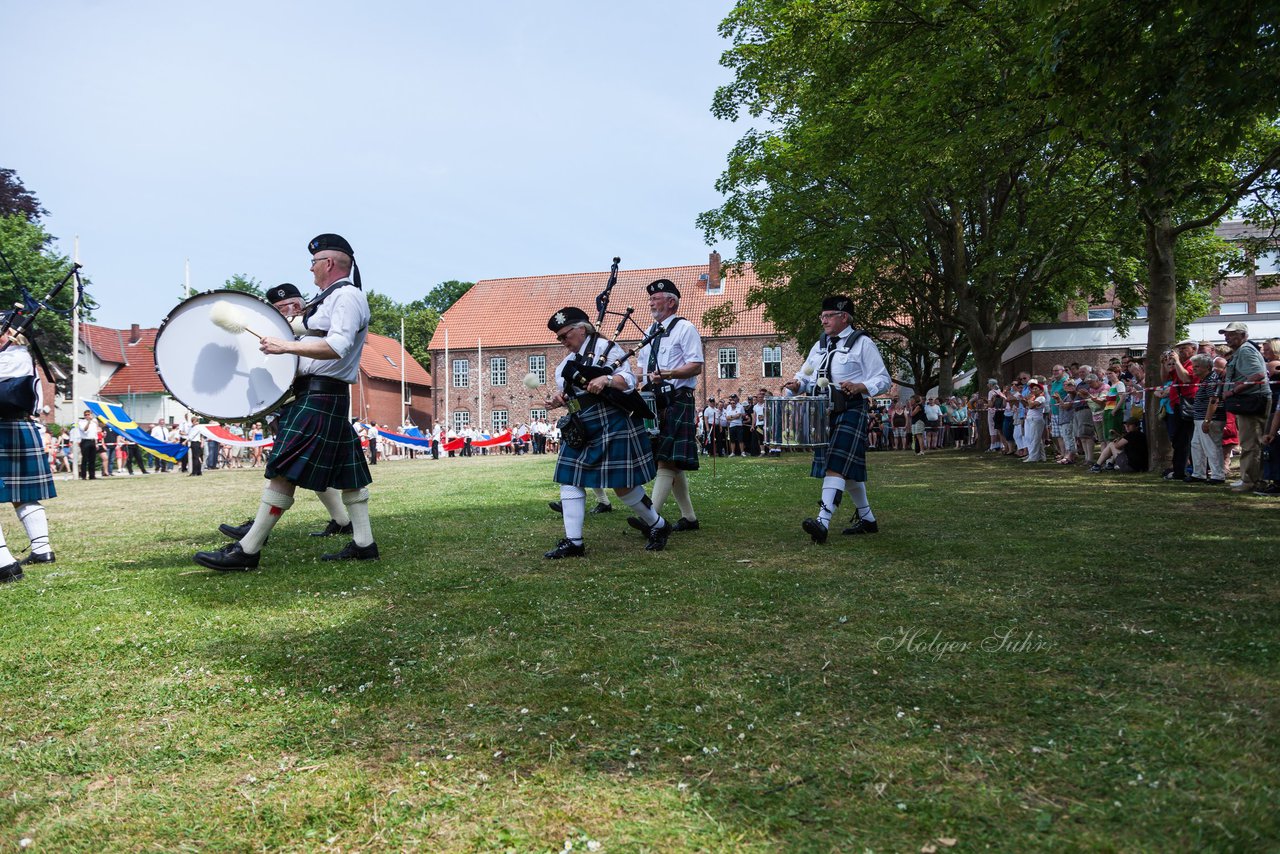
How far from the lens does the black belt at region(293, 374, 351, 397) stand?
237 inches

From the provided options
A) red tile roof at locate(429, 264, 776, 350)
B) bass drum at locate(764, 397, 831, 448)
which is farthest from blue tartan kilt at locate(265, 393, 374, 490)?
red tile roof at locate(429, 264, 776, 350)

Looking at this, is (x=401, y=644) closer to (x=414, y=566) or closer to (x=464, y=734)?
(x=464, y=734)

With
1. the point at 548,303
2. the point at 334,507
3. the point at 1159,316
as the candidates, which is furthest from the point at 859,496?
the point at 548,303

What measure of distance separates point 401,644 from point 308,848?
182cm

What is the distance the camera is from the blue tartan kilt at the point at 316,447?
19.1 ft

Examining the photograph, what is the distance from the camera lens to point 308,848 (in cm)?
224

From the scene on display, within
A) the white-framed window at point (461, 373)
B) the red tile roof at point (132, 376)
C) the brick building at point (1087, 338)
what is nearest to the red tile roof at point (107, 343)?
the red tile roof at point (132, 376)

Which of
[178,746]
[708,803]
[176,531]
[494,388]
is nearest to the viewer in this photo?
[708,803]

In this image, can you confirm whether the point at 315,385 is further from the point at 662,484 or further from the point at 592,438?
the point at 662,484

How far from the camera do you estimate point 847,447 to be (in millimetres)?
7000

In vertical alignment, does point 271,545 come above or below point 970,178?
below

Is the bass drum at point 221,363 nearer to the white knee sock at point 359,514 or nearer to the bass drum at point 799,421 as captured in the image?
the white knee sock at point 359,514

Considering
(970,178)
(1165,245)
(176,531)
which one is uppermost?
(970,178)

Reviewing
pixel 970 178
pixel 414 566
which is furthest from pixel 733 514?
pixel 970 178
